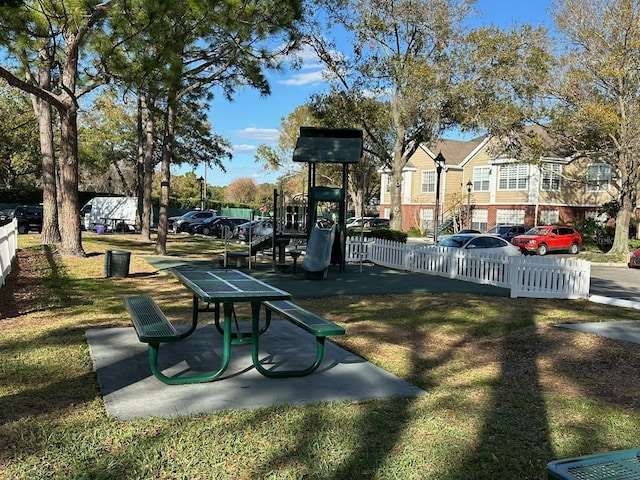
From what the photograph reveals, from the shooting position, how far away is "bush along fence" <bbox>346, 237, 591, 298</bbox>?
1234cm

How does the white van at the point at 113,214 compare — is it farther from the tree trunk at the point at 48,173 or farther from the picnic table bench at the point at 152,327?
the picnic table bench at the point at 152,327

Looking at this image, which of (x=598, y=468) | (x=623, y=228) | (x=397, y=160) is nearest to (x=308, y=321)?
(x=598, y=468)

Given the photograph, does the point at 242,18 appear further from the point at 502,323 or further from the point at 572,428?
the point at 572,428

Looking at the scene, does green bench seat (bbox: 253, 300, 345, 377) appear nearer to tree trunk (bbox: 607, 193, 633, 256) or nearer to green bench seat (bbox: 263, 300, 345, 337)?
green bench seat (bbox: 263, 300, 345, 337)

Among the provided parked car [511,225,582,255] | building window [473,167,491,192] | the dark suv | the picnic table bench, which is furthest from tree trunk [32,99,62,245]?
building window [473,167,491,192]

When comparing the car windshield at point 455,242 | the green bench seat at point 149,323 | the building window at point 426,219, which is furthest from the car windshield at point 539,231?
the green bench seat at point 149,323

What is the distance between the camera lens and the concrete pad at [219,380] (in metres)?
4.74

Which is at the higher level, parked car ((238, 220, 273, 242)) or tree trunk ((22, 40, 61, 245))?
tree trunk ((22, 40, 61, 245))

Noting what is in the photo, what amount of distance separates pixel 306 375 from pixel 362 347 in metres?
1.51

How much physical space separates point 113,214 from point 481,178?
27.1 m

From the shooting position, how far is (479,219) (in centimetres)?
4412

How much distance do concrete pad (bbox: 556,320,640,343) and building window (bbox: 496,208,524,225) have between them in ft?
111

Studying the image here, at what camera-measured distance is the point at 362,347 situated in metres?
7.00

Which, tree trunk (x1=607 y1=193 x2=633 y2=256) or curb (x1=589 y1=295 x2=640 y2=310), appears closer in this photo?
curb (x1=589 y1=295 x2=640 y2=310)
